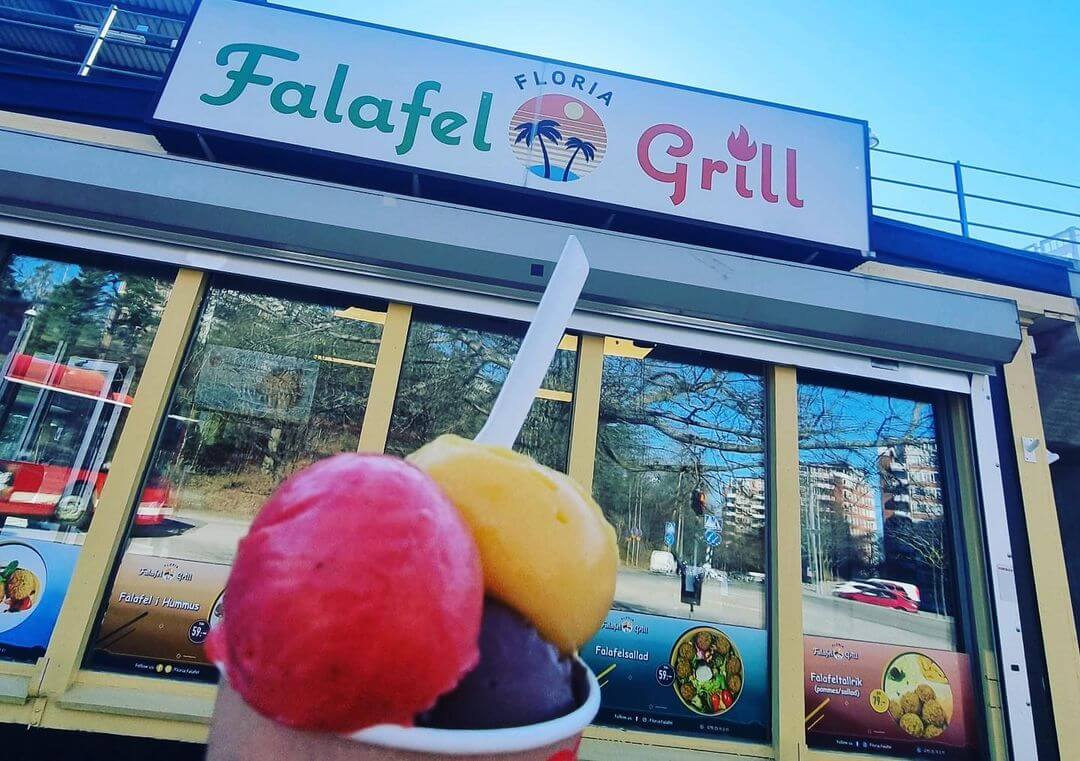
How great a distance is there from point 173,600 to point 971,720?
14.8 feet

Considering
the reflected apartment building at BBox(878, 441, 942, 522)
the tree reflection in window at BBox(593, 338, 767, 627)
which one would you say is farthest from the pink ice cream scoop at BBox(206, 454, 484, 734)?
the reflected apartment building at BBox(878, 441, 942, 522)

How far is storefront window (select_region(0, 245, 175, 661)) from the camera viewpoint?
2941mm

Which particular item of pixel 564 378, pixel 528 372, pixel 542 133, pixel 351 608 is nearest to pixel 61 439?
pixel 564 378

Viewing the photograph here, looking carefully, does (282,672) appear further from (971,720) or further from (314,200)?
(971,720)

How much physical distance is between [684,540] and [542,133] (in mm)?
2801

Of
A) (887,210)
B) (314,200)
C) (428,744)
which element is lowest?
(428,744)

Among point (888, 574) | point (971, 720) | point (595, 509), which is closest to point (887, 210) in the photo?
point (888, 574)

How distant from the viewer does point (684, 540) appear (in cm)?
333

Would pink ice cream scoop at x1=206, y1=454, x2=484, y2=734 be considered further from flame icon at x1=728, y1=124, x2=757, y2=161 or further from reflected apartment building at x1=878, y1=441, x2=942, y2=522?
flame icon at x1=728, y1=124, x2=757, y2=161

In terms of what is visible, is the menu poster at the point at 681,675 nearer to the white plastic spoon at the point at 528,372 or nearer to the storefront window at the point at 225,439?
the storefront window at the point at 225,439

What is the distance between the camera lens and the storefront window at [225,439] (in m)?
2.90

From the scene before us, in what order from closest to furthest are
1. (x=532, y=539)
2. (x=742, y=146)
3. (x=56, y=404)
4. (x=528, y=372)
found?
(x=532, y=539)
(x=528, y=372)
(x=56, y=404)
(x=742, y=146)

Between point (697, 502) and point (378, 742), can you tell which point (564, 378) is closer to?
point (697, 502)

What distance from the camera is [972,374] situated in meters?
3.54
